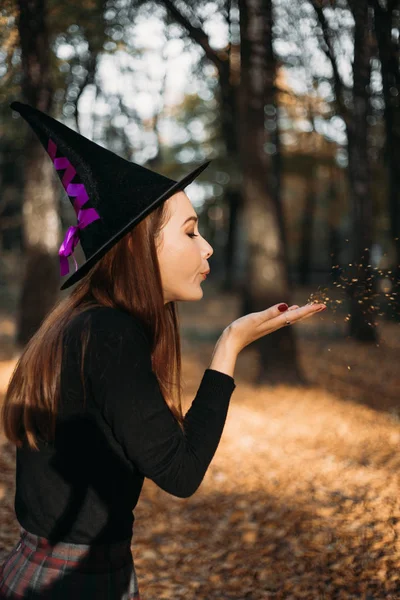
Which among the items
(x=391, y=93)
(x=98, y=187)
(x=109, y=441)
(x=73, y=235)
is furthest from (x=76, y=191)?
(x=391, y=93)

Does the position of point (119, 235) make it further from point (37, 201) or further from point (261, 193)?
point (37, 201)

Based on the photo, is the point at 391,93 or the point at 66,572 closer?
the point at 66,572

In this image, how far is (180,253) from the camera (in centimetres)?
174

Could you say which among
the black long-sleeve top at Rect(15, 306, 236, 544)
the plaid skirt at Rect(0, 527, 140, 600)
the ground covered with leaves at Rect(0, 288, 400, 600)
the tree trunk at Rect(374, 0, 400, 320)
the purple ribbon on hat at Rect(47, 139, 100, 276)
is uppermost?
the tree trunk at Rect(374, 0, 400, 320)

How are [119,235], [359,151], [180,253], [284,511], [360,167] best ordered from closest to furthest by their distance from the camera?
[119,235] < [180,253] < [284,511] < [359,151] < [360,167]

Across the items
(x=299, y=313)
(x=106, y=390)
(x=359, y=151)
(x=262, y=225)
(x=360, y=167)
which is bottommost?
(x=106, y=390)

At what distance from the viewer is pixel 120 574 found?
171 cm

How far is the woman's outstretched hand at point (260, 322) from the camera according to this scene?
5.77 ft

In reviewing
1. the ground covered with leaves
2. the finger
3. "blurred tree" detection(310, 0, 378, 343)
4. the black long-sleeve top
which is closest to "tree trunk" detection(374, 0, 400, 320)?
"blurred tree" detection(310, 0, 378, 343)

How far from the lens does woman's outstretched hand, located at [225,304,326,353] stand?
176 centimetres

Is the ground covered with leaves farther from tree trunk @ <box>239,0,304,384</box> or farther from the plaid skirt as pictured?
the plaid skirt

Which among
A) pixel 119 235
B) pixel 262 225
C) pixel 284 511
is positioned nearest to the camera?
pixel 119 235

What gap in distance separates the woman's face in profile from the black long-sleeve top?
0.20 meters

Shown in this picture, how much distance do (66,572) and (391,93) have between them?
1146cm
